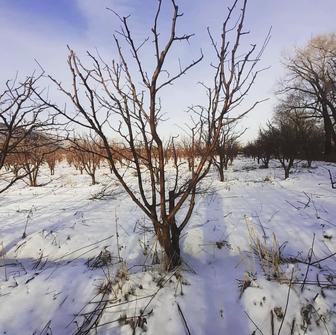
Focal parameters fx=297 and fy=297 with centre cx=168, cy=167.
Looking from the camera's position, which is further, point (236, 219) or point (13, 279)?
point (236, 219)

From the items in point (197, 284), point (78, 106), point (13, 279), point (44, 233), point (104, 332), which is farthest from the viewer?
point (44, 233)

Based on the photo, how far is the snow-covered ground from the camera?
2100 millimetres

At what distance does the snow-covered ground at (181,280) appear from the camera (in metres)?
2.10

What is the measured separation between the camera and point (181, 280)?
2.48 meters

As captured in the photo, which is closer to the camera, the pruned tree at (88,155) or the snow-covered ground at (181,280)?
the snow-covered ground at (181,280)

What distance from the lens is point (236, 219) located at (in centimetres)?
410

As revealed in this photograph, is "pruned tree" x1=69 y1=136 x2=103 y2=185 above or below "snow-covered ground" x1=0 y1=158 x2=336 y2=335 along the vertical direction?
above

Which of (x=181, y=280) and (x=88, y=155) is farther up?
(x=88, y=155)

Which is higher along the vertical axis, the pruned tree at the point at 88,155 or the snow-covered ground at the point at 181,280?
the pruned tree at the point at 88,155

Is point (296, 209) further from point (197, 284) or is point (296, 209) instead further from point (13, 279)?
point (13, 279)

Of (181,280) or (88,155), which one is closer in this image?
(181,280)

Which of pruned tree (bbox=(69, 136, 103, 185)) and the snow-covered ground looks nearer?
the snow-covered ground

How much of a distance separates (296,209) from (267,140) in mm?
10639

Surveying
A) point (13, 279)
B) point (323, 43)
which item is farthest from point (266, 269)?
point (323, 43)
